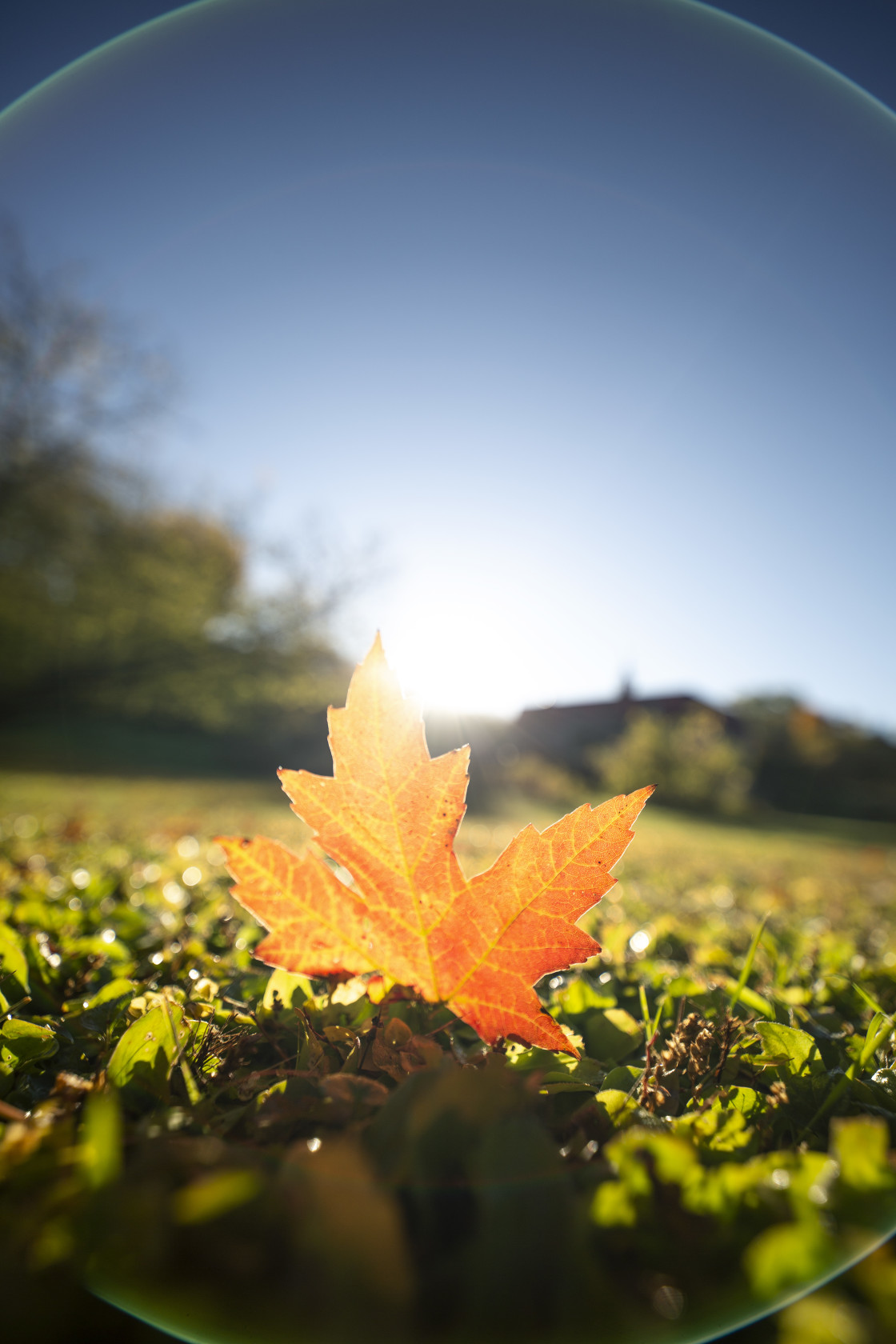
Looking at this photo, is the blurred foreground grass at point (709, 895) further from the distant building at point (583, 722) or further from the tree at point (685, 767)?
the distant building at point (583, 722)

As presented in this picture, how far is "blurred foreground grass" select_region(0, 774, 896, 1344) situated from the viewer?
16.0 inches

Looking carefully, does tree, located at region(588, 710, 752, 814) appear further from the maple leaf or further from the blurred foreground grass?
the maple leaf

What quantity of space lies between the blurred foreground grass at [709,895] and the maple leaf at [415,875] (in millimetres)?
340

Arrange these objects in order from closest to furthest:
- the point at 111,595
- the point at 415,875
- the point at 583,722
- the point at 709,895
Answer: the point at 415,875 < the point at 709,895 < the point at 111,595 < the point at 583,722

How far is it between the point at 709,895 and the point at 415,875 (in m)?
3.05

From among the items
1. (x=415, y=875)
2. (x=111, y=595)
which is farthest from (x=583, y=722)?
(x=415, y=875)

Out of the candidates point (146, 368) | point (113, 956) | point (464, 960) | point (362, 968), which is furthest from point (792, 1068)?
point (146, 368)

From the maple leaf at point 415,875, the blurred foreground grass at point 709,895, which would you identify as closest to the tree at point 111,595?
the blurred foreground grass at point 709,895

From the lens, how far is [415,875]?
0.72m

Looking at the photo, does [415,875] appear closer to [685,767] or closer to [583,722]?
[685,767]

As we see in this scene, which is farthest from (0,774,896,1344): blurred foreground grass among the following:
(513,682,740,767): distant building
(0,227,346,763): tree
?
(513,682,740,767): distant building

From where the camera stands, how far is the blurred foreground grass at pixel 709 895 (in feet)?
1.33

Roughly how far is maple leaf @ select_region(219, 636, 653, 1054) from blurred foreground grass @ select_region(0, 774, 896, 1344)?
34 centimetres

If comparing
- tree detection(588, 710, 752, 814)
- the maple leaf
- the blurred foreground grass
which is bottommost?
tree detection(588, 710, 752, 814)
